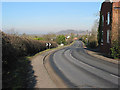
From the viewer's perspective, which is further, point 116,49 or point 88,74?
point 116,49

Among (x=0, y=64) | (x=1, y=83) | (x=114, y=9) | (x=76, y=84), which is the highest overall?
(x=114, y=9)

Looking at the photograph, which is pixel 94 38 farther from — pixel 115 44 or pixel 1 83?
pixel 1 83

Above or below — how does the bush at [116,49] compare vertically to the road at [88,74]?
above

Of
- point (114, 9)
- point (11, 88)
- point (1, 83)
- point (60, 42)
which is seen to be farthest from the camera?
point (60, 42)

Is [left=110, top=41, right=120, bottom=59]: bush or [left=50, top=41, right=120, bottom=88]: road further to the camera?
[left=110, top=41, right=120, bottom=59]: bush

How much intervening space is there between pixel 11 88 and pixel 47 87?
1808 mm

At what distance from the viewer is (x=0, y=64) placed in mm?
7715

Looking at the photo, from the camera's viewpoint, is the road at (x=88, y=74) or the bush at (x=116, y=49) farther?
the bush at (x=116, y=49)

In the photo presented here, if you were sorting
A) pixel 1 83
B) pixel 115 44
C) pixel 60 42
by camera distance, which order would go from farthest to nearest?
pixel 60 42
pixel 115 44
pixel 1 83

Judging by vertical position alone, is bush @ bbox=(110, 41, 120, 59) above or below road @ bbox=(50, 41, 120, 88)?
above

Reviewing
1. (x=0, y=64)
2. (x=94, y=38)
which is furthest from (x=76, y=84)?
(x=94, y=38)

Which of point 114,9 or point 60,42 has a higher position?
point 114,9

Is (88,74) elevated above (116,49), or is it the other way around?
(116,49)

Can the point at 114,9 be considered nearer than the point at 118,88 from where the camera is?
No
